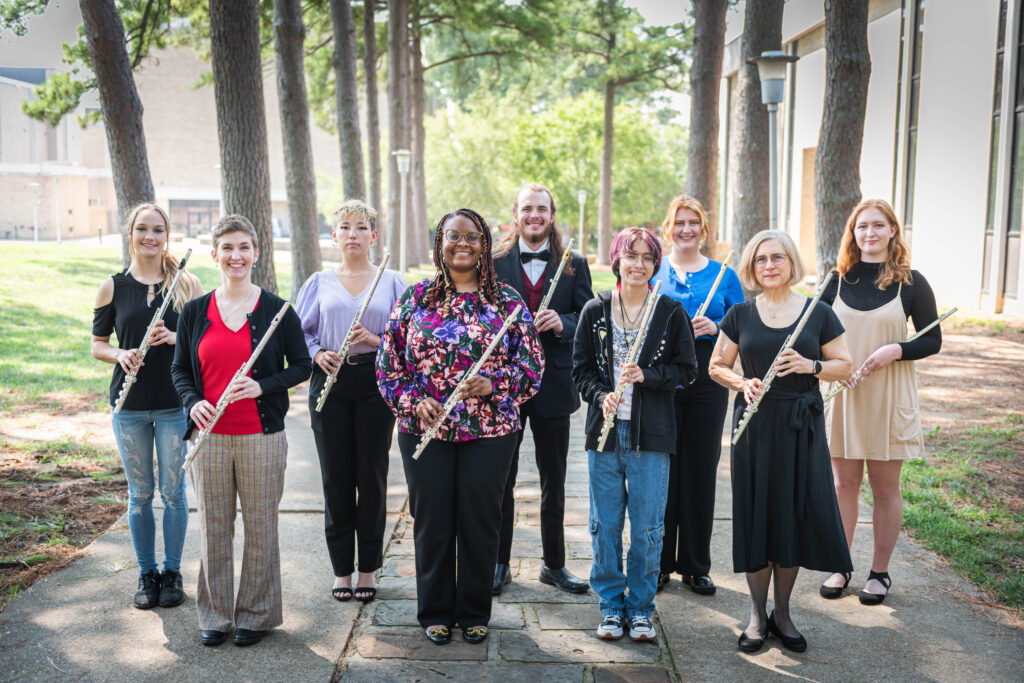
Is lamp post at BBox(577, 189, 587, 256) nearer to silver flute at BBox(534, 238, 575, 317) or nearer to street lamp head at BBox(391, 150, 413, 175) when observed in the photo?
street lamp head at BBox(391, 150, 413, 175)

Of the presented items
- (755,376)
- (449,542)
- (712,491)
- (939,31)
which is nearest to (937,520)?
(712,491)

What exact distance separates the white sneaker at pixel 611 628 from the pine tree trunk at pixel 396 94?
1931 centimetres

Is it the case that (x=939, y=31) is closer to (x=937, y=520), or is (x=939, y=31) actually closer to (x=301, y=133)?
(x=301, y=133)

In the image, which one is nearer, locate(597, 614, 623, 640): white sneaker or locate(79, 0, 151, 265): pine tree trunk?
locate(597, 614, 623, 640): white sneaker

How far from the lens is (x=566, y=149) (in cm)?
3900

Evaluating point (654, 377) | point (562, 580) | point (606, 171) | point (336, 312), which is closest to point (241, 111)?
point (336, 312)

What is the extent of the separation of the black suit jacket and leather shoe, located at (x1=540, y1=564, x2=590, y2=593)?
852 millimetres

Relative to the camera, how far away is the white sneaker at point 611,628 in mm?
3951

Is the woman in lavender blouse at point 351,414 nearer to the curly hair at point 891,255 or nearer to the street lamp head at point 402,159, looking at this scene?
the curly hair at point 891,255

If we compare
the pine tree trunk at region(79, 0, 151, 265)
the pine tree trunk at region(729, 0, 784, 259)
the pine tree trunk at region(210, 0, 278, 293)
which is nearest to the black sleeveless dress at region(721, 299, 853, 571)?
the pine tree trunk at region(79, 0, 151, 265)

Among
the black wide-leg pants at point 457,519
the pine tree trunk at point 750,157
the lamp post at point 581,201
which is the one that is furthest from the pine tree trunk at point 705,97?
the lamp post at point 581,201

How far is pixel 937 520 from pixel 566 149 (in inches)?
1360

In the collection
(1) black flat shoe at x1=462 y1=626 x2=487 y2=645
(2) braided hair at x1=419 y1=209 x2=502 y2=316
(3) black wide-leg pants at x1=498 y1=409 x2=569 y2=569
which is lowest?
(1) black flat shoe at x1=462 y1=626 x2=487 y2=645

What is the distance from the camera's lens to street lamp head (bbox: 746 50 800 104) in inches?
419
